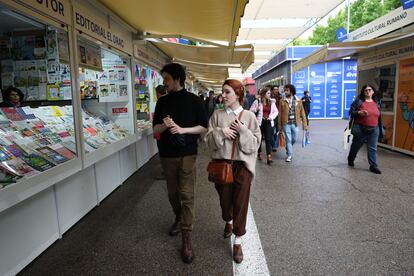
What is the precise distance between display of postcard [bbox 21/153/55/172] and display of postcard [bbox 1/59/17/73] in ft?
4.92

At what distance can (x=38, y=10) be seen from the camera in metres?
2.86

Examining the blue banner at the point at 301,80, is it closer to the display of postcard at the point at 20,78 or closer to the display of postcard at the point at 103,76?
the display of postcard at the point at 103,76

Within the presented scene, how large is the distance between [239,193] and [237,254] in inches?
22.7

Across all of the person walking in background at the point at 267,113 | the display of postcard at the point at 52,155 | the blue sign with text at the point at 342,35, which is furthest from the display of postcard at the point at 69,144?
the blue sign with text at the point at 342,35

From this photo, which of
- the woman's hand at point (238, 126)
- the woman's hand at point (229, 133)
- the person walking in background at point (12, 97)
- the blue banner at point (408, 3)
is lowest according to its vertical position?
the woman's hand at point (229, 133)

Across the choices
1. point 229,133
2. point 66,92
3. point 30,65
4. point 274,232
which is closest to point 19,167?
point 66,92

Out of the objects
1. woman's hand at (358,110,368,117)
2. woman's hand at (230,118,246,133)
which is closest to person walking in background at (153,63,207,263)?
woman's hand at (230,118,246,133)

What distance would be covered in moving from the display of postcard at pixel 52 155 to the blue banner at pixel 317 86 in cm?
1732

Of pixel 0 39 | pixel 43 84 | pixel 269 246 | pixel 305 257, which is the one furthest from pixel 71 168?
pixel 305 257

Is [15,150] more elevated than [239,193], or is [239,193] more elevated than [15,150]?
[15,150]

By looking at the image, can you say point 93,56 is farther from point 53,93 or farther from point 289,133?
point 289,133

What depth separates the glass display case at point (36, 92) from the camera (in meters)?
3.14

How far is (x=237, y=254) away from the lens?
114 inches

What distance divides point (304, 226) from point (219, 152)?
155 cm
